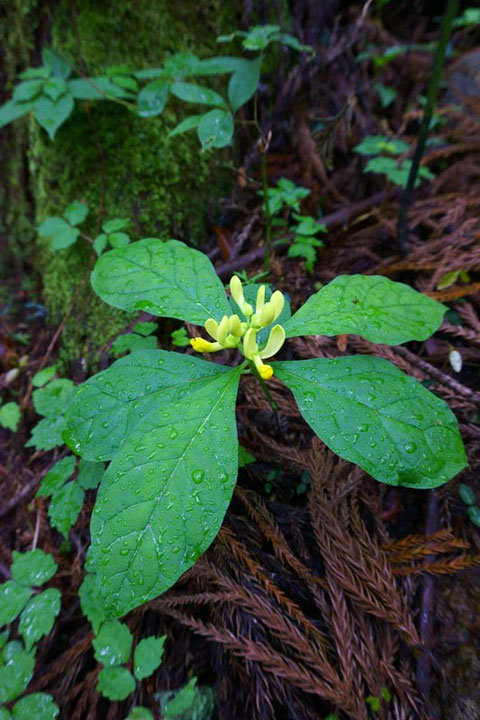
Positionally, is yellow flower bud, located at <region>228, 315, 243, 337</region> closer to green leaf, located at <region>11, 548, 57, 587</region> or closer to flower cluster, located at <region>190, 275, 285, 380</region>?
flower cluster, located at <region>190, 275, 285, 380</region>

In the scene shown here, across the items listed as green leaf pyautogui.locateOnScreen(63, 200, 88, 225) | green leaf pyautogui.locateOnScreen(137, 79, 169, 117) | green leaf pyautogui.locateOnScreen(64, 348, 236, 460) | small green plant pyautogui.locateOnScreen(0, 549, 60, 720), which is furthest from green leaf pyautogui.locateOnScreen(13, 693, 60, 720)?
green leaf pyautogui.locateOnScreen(137, 79, 169, 117)

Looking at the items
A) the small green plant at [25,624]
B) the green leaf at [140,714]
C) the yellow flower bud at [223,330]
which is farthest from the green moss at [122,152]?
the green leaf at [140,714]

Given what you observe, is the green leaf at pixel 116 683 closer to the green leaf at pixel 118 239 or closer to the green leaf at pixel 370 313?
the green leaf at pixel 370 313

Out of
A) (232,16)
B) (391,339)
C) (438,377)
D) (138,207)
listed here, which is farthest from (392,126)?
(391,339)

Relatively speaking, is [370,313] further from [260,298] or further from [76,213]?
[76,213]

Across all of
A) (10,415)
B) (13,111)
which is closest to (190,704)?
(10,415)

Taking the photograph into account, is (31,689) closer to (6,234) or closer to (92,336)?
(92,336)
